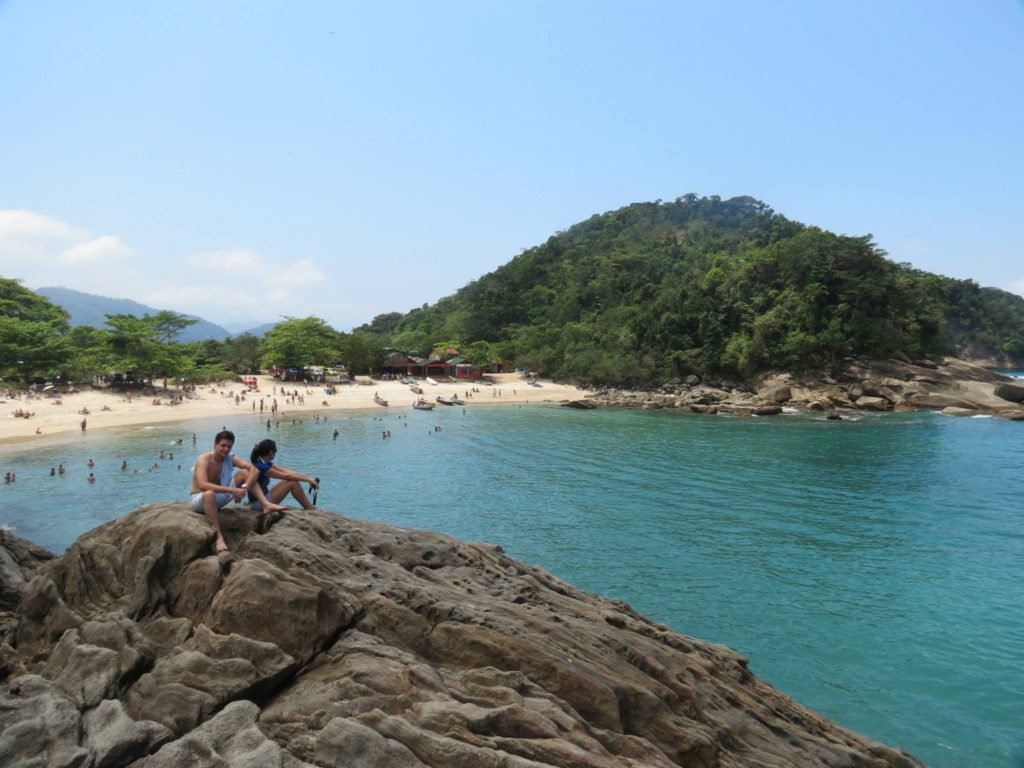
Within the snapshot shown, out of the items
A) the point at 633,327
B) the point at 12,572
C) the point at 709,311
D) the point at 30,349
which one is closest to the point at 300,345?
the point at 30,349

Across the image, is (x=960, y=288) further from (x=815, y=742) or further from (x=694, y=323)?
(x=815, y=742)

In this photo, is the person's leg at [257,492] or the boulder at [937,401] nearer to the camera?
the person's leg at [257,492]

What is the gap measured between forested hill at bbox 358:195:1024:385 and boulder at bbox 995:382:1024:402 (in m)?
8.41

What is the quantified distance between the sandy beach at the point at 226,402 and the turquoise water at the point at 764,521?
507 centimetres

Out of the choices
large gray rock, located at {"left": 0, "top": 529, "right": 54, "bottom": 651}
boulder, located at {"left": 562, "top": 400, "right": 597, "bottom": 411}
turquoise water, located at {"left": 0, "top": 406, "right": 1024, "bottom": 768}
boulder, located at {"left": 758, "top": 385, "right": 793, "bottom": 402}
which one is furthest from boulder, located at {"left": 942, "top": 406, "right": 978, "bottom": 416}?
large gray rock, located at {"left": 0, "top": 529, "right": 54, "bottom": 651}

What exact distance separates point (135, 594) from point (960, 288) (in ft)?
487

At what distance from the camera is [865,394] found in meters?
60.5

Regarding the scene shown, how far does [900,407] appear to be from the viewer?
5769 cm

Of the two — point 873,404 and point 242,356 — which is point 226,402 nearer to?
point 242,356

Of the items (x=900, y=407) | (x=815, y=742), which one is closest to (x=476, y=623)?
(x=815, y=742)

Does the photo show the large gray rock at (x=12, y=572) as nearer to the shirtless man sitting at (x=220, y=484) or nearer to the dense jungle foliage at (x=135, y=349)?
the shirtless man sitting at (x=220, y=484)

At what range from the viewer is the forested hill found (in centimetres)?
6397

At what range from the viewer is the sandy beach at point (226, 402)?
149 feet

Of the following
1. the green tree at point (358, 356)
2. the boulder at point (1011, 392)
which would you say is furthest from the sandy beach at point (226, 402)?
the boulder at point (1011, 392)
